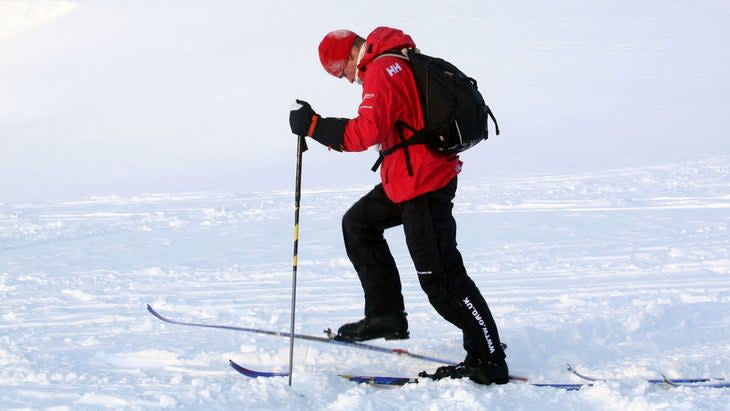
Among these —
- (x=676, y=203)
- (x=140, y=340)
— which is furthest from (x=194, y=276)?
(x=676, y=203)

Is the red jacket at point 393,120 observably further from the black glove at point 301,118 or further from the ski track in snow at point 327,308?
the ski track in snow at point 327,308

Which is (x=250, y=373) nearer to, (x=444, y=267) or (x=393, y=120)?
(x=444, y=267)

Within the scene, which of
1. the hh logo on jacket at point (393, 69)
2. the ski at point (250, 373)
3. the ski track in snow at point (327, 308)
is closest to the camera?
the ski track in snow at point (327, 308)

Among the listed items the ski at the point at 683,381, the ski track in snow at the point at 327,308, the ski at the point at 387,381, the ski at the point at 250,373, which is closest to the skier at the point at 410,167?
the ski at the point at 387,381

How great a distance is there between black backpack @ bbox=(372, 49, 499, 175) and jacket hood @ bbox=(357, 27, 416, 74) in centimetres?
4

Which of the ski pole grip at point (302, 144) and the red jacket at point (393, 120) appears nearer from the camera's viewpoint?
the red jacket at point (393, 120)

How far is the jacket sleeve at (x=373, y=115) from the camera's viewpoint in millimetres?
3383

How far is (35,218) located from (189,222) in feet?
10.5

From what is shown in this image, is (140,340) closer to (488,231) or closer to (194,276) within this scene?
(194,276)

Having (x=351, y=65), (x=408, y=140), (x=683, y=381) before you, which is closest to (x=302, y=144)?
(x=351, y=65)

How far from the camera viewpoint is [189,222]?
13820 millimetres

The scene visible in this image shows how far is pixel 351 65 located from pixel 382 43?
0.26m

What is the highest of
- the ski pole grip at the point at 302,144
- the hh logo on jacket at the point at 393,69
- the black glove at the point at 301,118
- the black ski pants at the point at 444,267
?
the hh logo on jacket at the point at 393,69

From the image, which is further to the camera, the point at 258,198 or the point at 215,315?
the point at 258,198
